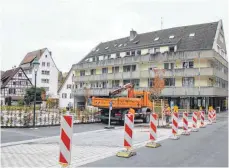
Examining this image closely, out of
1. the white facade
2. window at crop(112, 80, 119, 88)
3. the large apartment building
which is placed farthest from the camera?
the white facade

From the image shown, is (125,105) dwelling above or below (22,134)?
above

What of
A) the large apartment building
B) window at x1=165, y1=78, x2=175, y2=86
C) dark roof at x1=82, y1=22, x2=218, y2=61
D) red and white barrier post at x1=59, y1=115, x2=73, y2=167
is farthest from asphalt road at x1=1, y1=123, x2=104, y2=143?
dark roof at x1=82, y1=22, x2=218, y2=61

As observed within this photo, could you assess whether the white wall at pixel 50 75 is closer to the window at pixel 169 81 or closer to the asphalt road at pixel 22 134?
the window at pixel 169 81

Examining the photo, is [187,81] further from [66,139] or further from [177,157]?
[66,139]

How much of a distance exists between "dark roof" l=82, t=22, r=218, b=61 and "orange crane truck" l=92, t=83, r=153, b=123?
2206cm

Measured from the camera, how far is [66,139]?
6324 mm

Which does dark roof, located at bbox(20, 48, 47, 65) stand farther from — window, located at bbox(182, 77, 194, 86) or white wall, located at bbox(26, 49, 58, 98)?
window, located at bbox(182, 77, 194, 86)

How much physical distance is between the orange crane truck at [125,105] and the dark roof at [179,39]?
22.1 meters

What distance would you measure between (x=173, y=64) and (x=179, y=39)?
4.73 metres

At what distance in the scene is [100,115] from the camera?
2228 cm

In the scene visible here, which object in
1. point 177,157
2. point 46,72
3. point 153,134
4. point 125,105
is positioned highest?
point 46,72

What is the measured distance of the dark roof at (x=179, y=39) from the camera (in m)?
44.3

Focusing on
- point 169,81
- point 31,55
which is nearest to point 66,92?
point 31,55

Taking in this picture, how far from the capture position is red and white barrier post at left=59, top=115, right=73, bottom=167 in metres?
6.26
